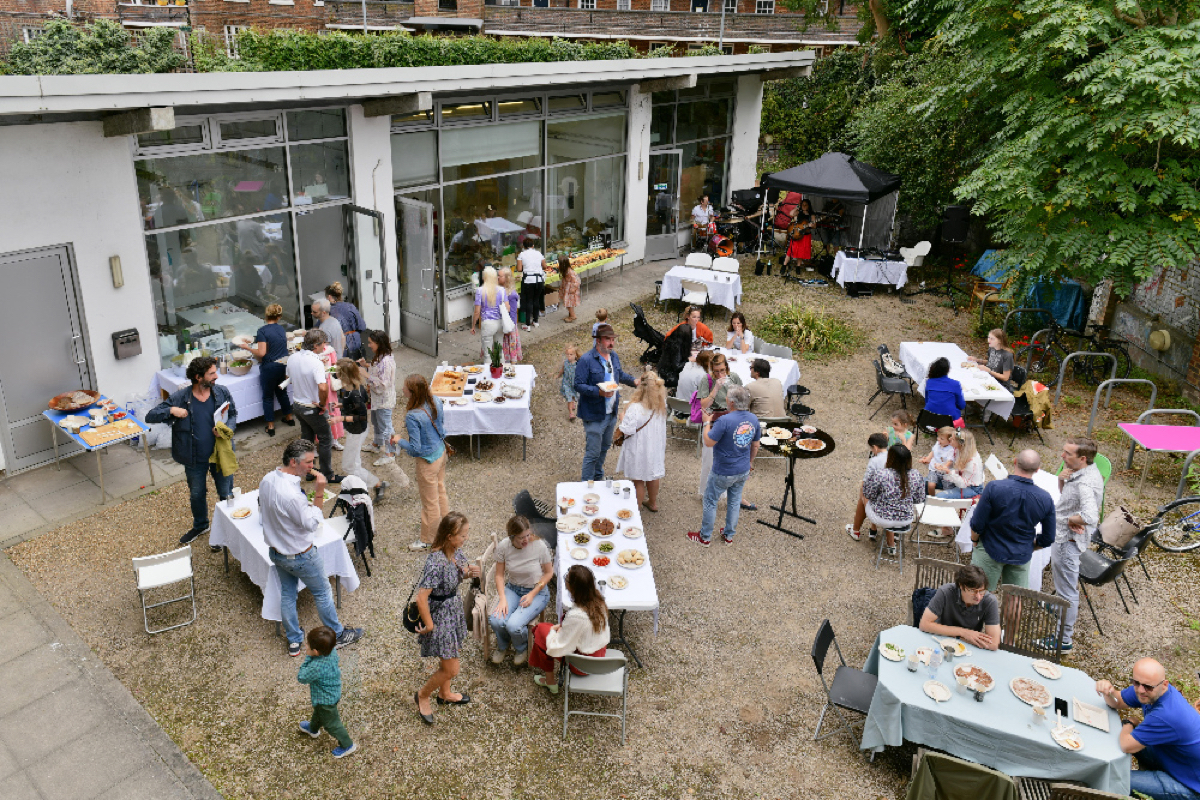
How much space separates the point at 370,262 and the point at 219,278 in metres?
2.37

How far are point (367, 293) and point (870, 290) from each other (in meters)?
9.84

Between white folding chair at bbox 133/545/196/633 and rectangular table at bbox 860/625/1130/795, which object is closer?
rectangular table at bbox 860/625/1130/795

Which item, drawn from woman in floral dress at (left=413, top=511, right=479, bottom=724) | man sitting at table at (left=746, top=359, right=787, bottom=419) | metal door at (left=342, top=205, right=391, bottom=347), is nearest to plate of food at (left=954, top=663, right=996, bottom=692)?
woman in floral dress at (left=413, top=511, right=479, bottom=724)

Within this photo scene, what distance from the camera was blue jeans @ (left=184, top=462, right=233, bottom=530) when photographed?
7938 millimetres

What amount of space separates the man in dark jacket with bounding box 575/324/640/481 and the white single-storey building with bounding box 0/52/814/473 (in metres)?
4.75

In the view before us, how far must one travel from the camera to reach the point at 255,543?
7035 mm

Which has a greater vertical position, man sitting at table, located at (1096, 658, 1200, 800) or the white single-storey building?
the white single-storey building

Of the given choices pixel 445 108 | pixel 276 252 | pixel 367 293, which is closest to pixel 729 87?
pixel 445 108

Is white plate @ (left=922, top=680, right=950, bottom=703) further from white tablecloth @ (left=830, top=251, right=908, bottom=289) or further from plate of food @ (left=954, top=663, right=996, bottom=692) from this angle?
white tablecloth @ (left=830, top=251, right=908, bottom=289)

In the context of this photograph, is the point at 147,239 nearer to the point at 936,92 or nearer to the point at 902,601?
the point at 902,601

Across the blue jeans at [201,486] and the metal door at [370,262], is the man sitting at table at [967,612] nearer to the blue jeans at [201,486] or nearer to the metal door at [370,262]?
the blue jeans at [201,486]

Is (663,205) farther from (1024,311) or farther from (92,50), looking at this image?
(92,50)

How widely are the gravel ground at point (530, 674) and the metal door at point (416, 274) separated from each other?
11.4 feet

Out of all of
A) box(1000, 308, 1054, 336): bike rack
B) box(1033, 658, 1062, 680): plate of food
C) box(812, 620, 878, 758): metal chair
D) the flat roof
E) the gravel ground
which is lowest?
the gravel ground
